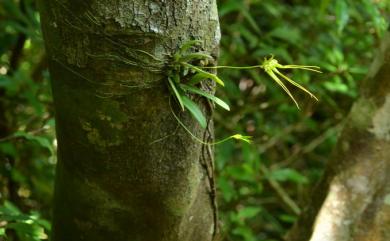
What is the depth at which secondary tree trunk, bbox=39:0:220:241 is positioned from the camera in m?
0.68

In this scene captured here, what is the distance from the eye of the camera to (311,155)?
2.20m

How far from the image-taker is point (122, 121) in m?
0.73

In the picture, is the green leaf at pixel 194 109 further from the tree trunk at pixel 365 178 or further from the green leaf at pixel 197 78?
the tree trunk at pixel 365 178

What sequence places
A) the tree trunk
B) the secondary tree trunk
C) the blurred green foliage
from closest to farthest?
1. the secondary tree trunk
2. the tree trunk
3. the blurred green foliage

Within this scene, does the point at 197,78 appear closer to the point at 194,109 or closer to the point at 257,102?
the point at 194,109

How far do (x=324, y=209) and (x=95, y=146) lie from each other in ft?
1.77

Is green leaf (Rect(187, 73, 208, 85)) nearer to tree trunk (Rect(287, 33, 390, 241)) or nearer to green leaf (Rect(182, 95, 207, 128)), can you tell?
green leaf (Rect(182, 95, 207, 128))

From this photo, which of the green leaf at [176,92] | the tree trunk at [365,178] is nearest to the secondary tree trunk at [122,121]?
the green leaf at [176,92]

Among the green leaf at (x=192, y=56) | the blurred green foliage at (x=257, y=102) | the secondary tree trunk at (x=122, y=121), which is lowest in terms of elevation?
the secondary tree trunk at (x=122, y=121)

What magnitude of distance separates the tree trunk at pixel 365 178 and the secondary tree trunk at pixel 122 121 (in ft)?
1.08

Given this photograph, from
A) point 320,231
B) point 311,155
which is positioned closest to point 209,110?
point 320,231

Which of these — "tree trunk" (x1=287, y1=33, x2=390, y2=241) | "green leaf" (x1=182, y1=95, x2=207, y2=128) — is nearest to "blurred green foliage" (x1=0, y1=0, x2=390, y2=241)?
"tree trunk" (x1=287, y1=33, x2=390, y2=241)

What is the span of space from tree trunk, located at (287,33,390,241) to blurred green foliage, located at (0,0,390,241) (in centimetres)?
34

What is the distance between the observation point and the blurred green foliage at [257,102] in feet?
4.94
